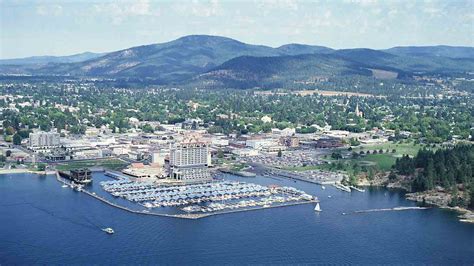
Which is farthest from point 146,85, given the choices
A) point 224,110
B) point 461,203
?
point 461,203

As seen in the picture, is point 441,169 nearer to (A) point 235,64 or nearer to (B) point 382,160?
(B) point 382,160

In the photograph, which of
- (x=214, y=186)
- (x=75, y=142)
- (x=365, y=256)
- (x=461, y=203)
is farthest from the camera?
(x=75, y=142)

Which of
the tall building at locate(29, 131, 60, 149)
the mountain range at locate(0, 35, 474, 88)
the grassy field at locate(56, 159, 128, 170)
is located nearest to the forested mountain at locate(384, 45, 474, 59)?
the mountain range at locate(0, 35, 474, 88)

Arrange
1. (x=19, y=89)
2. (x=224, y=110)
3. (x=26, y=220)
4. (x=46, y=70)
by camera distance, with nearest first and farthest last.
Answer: (x=26, y=220), (x=224, y=110), (x=19, y=89), (x=46, y=70)

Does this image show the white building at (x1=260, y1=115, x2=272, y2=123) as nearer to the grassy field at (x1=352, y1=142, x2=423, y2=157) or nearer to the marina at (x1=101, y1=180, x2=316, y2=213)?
the grassy field at (x1=352, y1=142, x2=423, y2=157)

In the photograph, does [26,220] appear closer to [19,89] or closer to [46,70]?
[19,89]

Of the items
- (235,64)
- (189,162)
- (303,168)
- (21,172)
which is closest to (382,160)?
(303,168)
